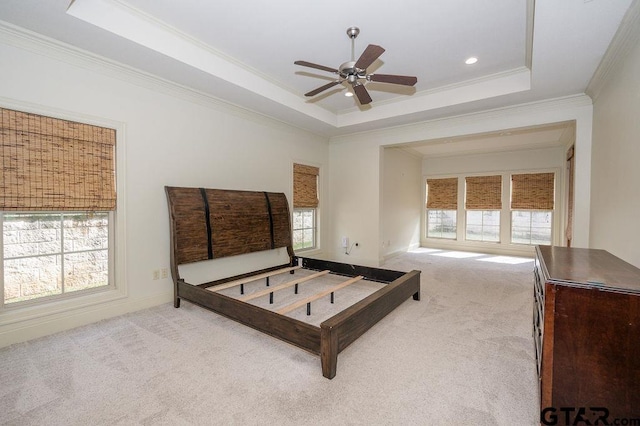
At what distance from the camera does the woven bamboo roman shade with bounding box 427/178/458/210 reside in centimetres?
780

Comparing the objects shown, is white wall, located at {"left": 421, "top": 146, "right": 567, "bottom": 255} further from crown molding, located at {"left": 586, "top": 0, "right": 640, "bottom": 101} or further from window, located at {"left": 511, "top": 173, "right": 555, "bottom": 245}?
crown molding, located at {"left": 586, "top": 0, "right": 640, "bottom": 101}

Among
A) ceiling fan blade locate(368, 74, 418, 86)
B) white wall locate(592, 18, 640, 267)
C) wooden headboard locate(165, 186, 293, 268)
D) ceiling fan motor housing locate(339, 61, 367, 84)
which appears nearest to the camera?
white wall locate(592, 18, 640, 267)

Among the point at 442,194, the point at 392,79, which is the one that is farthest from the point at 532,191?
Answer: the point at 392,79

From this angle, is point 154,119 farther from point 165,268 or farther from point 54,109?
point 165,268

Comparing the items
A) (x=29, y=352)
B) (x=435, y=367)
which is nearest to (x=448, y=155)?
(x=435, y=367)

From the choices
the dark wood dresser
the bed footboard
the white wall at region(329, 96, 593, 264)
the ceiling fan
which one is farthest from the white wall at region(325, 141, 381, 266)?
the dark wood dresser

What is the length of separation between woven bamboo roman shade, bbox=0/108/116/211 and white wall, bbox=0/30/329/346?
123 millimetres

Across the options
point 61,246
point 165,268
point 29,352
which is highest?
point 61,246

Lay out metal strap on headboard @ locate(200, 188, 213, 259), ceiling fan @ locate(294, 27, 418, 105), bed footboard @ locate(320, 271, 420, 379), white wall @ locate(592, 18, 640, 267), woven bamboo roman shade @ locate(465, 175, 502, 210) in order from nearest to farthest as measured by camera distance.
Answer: bed footboard @ locate(320, 271, 420, 379), white wall @ locate(592, 18, 640, 267), ceiling fan @ locate(294, 27, 418, 105), metal strap on headboard @ locate(200, 188, 213, 259), woven bamboo roman shade @ locate(465, 175, 502, 210)

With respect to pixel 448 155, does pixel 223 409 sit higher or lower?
lower

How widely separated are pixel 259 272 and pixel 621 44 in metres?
4.61

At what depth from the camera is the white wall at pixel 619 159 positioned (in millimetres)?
2262

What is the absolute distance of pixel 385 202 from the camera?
6.43 m

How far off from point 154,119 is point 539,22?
13.0 ft
